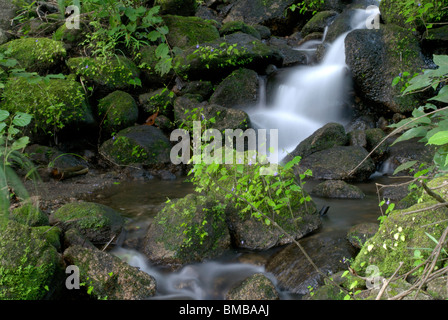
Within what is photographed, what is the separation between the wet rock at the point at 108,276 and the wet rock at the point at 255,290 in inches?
29.7

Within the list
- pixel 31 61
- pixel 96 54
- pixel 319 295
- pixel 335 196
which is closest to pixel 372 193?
pixel 335 196

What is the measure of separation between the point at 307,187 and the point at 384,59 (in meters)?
3.99

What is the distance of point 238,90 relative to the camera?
337 inches

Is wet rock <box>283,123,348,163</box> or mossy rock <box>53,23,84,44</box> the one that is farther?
mossy rock <box>53,23,84,44</box>

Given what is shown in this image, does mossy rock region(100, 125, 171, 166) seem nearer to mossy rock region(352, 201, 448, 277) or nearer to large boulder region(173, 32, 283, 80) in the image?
large boulder region(173, 32, 283, 80)

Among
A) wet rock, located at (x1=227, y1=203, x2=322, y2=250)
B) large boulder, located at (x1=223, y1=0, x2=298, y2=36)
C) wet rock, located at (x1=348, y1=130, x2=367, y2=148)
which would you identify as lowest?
wet rock, located at (x1=348, y1=130, x2=367, y2=148)

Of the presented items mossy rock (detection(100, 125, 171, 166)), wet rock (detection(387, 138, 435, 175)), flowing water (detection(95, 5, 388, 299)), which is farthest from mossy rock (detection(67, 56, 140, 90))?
wet rock (detection(387, 138, 435, 175))

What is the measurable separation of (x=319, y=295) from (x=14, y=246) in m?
2.37

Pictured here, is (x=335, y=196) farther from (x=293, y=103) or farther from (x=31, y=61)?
(x=31, y=61)

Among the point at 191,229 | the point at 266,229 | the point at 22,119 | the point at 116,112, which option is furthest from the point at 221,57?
the point at 22,119

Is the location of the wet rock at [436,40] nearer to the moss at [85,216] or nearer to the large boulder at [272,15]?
the large boulder at [272,15]

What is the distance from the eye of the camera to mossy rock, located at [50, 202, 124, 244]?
4047 millimetres

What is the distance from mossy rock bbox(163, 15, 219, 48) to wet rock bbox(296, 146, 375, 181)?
14.6ft

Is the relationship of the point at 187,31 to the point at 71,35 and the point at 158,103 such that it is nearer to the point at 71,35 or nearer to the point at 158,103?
the point at 158,103
